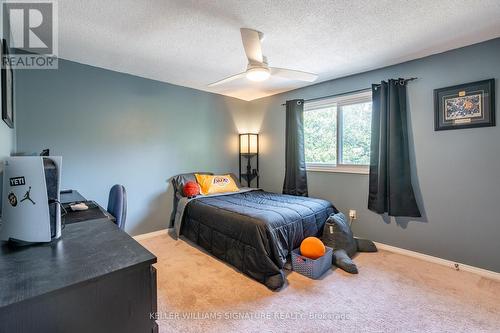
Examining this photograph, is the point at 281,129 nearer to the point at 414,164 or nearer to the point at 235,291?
the point at 414,164

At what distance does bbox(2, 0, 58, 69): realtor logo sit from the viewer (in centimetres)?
175

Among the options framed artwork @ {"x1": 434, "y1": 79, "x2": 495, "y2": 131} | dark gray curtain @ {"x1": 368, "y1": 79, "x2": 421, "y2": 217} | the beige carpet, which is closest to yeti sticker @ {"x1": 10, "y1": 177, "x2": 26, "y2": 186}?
the beige carpet

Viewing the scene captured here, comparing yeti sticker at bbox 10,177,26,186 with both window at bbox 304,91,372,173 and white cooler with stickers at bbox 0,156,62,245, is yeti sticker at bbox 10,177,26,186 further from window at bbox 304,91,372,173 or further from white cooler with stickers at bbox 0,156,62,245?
window at bbox 304,91,372,173

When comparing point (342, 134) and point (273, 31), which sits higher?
point (273, 31)

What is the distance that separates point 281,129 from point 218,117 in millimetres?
1118

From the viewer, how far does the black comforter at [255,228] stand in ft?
7.16

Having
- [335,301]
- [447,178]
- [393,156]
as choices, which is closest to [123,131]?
[335,301]

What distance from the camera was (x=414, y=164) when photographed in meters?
2.74

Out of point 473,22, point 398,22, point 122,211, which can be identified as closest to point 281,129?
A: point 398,22

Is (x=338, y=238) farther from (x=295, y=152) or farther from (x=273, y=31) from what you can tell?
(x=273, y=31)

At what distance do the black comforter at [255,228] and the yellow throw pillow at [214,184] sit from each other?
0.35 meters

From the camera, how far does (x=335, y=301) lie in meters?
1.93

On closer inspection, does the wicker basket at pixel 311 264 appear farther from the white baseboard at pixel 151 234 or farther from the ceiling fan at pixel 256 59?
the white baseboard at pixel 151 234

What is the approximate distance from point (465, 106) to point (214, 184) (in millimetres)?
3121
